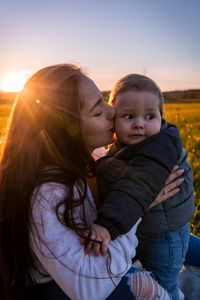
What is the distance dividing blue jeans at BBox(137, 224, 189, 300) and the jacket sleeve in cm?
37

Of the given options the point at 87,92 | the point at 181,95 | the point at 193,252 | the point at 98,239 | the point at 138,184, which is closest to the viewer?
the point at 98,239

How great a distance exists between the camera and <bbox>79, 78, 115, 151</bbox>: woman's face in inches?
90.4

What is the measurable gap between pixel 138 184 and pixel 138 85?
546 millimetres

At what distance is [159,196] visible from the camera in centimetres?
233

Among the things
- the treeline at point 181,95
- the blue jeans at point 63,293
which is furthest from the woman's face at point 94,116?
the treeline at point 181,95

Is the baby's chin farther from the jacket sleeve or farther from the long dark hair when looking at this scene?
the long dark hair

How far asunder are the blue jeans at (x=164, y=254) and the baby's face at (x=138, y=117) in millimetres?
490

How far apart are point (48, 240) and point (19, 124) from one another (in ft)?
1.74

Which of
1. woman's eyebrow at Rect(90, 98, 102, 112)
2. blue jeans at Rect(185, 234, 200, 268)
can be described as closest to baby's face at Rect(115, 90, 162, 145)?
woman's eyebrow at Rect(90, 98, 102, 112)

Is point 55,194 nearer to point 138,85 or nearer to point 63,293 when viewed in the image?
point 63,293

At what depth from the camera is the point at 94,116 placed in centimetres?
234

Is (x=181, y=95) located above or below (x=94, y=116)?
below

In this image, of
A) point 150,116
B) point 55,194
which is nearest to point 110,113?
point 150,116

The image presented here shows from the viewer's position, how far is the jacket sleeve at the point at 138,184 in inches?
79.3
